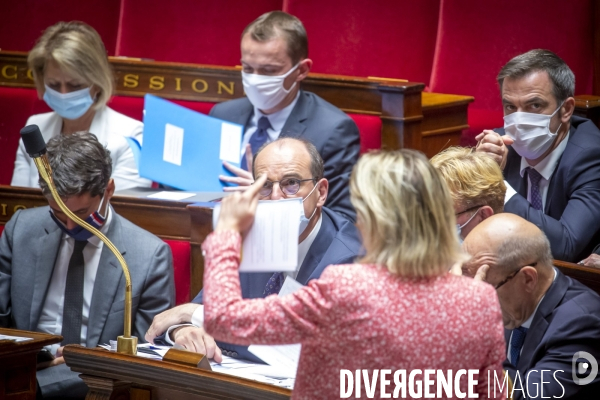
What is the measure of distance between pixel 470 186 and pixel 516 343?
0.40 metres

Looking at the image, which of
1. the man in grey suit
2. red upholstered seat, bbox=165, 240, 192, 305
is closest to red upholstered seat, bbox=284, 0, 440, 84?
red upholstered seat, bbox=165, 240, 192, 305

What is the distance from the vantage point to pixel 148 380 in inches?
67.2

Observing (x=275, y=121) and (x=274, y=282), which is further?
(x=275, y=121)

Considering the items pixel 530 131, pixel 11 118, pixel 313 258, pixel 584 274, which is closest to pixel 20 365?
pixel 313 258

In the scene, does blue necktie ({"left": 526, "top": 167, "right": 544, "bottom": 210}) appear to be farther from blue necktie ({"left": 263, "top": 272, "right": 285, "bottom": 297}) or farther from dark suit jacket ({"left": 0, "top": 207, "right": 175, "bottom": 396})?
dark suit jacket ({"left": 0, "top": 207, "right": 175, "bottom": 396})

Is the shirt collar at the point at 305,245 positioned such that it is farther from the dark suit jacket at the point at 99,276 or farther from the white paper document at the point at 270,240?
the white paper document at the point at 270,240

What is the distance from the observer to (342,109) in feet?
10.7

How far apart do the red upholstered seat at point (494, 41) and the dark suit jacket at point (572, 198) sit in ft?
2.50

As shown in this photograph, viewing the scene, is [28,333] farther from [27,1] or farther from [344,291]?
[27,1]

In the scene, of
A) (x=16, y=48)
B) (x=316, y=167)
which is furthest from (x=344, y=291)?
(x=16, y=48)

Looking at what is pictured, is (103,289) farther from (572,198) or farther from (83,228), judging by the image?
(572,198)

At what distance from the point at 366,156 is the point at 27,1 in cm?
349

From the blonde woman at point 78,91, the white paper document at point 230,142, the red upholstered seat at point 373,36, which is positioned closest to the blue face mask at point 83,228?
the white paper document at point 230,142

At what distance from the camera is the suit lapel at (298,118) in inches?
117
